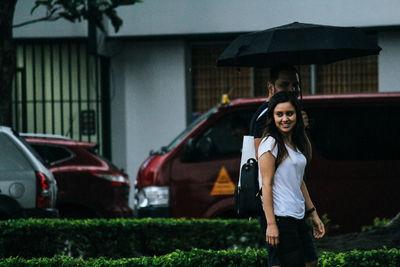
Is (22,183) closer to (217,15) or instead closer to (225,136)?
(225,136)

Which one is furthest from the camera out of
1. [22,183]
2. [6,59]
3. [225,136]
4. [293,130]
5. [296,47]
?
[6,59]

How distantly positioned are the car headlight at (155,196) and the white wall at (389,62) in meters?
7.78

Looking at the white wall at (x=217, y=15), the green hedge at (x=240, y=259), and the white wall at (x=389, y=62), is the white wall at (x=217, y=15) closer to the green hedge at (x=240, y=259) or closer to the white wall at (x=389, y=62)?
the white wall at (x=389, y=62)

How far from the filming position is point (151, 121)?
17.1 metres

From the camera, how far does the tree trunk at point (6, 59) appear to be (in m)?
12.4

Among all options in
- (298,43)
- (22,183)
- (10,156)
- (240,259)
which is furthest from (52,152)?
(240,259)

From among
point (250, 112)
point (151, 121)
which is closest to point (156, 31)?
point (151, 121)

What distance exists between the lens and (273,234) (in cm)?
512

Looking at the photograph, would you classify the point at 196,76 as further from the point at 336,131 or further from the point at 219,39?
the point at 336,131

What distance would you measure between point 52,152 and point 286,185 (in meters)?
7.28

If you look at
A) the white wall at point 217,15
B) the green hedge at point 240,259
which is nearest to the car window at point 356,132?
the green hedge at point 240,259

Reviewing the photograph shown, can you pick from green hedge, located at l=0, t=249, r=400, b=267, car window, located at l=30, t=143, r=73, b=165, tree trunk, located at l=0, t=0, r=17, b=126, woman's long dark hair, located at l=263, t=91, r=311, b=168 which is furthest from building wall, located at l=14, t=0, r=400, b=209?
woman's long dark hair, located at l=263, t=91, r=311, b=168

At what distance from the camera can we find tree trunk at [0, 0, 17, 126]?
488 inches

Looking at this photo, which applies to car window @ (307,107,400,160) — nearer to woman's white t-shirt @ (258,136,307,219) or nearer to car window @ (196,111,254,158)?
car window @ (196,111,254,158)
